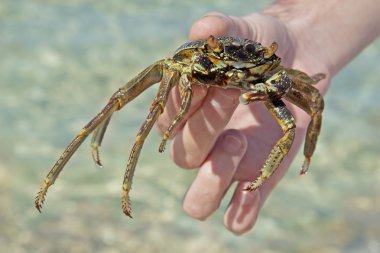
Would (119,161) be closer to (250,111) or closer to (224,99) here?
(250,111)

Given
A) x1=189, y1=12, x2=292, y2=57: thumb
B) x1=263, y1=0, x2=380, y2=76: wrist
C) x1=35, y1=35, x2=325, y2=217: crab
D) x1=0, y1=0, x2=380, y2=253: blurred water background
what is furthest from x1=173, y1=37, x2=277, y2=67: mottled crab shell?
x1=0, y1=0, x2=380, y2=253: blurred water background

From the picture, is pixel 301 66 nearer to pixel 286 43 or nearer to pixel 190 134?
pixel 286 43

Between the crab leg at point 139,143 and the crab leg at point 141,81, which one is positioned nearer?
the crab leg at point 139,143

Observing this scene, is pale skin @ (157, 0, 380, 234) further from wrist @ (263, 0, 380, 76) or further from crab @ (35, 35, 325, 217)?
crab @ (35, 35, 325, 217)

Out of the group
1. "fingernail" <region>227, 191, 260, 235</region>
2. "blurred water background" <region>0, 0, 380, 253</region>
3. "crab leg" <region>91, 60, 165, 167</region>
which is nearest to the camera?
"crab leg" <region>91, 60, 165, 167</region>

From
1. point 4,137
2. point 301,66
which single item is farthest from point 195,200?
point 4,137

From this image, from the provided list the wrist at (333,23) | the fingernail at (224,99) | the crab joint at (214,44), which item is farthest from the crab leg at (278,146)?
the wrist at (333,23)

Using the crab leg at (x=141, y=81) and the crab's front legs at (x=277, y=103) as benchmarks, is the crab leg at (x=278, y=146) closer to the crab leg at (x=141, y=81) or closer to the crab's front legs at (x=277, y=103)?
the crab's front legs at (x=277, y=103)
